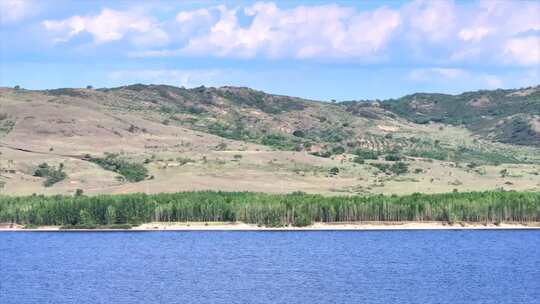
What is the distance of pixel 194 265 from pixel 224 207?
170ft

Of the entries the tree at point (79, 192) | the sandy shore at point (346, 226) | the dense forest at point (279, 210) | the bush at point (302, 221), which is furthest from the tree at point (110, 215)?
the bush at point (302, 221)

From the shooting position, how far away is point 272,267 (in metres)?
117

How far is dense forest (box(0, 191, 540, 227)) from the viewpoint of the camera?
168125 mm

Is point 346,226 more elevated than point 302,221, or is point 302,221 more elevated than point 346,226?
point 302,221

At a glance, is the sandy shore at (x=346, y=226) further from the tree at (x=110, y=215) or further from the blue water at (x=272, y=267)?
the blue water at (x=272, y=267)

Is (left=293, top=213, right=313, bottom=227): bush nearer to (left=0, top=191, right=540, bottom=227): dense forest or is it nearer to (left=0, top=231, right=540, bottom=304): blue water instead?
(left=0, top=191, right=540, bottom=227): dense forest

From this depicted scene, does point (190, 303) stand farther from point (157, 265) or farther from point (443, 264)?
point (443, 264)

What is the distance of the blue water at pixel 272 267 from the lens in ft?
315

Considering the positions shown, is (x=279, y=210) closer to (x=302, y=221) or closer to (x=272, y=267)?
(x=302, y=221)

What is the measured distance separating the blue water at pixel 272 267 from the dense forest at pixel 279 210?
7.84 meters

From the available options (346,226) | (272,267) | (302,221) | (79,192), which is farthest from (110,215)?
(272,267)

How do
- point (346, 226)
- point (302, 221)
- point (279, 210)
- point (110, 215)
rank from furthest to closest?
point (110, 215)
point (279, 210)
point (302, 221)
point (346, 226)

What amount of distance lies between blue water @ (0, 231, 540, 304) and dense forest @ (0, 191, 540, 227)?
7843 mm

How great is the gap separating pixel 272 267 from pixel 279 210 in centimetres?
5293
